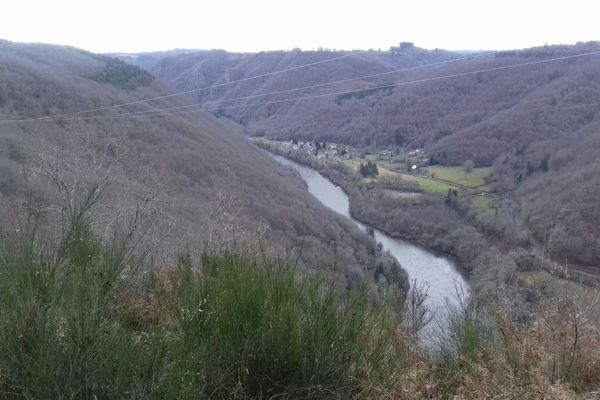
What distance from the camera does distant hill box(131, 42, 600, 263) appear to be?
37525 mm

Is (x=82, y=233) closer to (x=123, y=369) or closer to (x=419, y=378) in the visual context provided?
(x=123, y=369)

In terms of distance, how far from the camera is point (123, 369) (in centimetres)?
194

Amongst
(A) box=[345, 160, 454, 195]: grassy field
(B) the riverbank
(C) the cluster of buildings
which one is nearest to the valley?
(B) the riverbank

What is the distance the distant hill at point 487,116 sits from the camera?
123ft

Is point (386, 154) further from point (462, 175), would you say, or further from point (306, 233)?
point (306, 233)

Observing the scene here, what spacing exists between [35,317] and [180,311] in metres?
0.62

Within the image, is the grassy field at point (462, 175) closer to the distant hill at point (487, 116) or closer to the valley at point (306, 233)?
the valley at point (306, 233)

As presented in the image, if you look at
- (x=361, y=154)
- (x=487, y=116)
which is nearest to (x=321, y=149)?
(x=361, y=154)

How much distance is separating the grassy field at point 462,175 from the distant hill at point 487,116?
161cm

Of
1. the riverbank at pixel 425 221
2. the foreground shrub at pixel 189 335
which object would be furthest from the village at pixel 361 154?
the foreground shrub at pixel 189 335

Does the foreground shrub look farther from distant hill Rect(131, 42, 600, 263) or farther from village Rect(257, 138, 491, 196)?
village Rect(257, 138, 491, 196)

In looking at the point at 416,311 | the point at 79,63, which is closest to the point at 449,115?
the point at 79,63

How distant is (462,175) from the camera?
5491 centimetres

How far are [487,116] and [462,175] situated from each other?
15.1 meters
